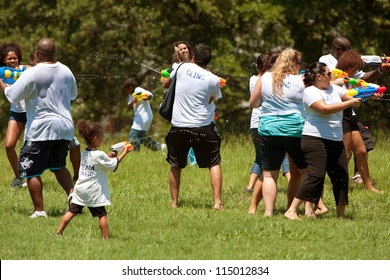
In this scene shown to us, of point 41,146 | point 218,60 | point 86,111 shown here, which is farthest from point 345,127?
point 86,111

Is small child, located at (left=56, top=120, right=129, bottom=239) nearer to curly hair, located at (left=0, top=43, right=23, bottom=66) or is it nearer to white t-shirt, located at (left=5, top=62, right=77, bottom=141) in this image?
white t-shirt, located at (left=5, top=62, right=77, bottom=141)

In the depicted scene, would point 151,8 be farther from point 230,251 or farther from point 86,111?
point 230,251

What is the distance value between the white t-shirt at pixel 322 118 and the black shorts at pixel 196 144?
120 cm

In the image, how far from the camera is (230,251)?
9.55 meters

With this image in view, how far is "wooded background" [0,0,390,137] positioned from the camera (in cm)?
2738

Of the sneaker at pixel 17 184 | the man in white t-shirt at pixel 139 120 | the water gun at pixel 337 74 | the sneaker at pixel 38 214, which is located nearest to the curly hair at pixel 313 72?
the water gun at pixel 337 74

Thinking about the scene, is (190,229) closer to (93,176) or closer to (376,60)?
(93,176)

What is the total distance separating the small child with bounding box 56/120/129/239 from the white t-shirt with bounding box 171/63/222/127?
2.02 metres

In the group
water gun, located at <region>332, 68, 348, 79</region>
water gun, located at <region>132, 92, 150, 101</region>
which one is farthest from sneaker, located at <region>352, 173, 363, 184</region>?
water gun, located at <region>132, 92, 150, 101</region>

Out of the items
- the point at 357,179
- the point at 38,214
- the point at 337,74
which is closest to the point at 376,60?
the point at 337,74

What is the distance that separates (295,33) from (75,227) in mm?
19083

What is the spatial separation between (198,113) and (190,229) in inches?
69.0

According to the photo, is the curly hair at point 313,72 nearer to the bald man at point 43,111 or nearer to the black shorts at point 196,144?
the black shorts at point 196,144

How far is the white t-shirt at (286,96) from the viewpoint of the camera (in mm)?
11414
